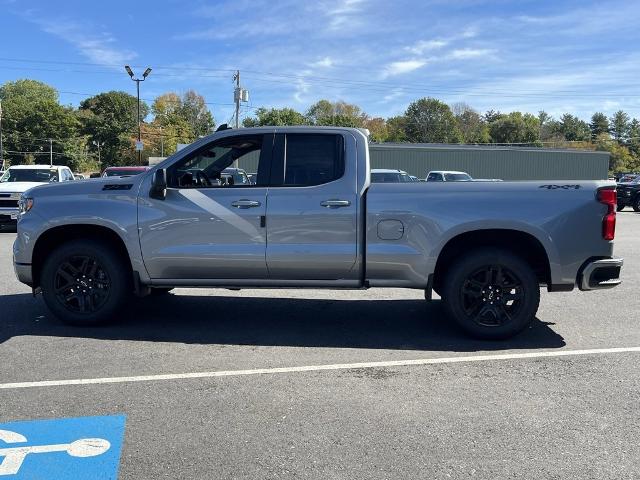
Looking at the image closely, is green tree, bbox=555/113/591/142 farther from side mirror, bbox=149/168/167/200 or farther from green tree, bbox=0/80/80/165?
side mirror, bbox=149/168/167/200

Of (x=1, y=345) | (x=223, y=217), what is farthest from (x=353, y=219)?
(x=1, y=345)

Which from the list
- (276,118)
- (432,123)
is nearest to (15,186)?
(276,118)

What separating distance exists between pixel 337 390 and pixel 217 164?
288 centimetres

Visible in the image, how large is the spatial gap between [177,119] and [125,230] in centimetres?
10115

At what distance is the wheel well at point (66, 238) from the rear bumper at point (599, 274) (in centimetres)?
449

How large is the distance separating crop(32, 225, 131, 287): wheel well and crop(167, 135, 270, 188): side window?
0.88 meters

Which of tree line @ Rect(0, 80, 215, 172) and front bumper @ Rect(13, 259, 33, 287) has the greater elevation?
tree line @ Rect(0, 80, 215, 172)

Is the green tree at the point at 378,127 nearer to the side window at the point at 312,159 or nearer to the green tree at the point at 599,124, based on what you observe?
the green tree at the point at 599,124

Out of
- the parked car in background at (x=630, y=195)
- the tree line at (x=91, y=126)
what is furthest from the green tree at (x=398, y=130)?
the parked car in background at (x=630, y=195)

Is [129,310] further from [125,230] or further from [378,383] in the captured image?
[378,383]

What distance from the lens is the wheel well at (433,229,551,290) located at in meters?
5.55

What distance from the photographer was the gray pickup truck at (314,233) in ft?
17.6

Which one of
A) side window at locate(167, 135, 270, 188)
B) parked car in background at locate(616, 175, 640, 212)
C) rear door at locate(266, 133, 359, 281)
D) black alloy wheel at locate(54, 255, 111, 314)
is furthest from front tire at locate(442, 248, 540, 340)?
parked car in background at locate(616, 175, 640, 212)

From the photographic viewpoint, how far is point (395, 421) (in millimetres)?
3779
